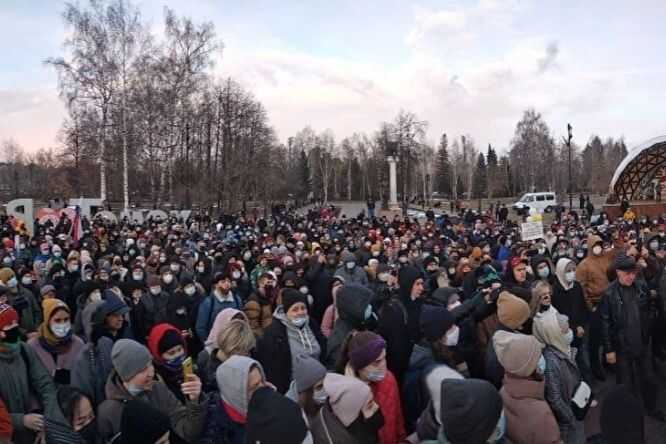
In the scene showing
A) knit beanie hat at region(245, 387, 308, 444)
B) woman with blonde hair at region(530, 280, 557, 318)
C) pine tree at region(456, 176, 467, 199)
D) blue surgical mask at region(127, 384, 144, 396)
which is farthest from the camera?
pine tree at region(456, 176, 467, 199)

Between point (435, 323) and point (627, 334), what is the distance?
2.86 meters

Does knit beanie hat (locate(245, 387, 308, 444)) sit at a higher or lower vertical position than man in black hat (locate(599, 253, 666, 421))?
higher

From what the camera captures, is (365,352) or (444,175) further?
(444,175)

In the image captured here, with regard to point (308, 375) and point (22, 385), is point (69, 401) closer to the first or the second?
point (22, 385)

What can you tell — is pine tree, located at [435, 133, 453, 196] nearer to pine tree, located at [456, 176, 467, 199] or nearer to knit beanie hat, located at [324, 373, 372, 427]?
pine tree, located at [456, 176, 467, 199]

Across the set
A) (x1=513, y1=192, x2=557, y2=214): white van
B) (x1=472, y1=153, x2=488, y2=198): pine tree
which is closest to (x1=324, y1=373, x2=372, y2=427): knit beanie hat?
(x1=513, y1=192, x2=557, y2=214): white van

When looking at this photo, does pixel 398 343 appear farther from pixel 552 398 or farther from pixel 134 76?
pixel 134 76

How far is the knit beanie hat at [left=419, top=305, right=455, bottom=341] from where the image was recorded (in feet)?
12.7

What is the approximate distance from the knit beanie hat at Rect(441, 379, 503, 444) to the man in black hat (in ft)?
11.9

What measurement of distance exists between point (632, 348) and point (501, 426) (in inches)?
139

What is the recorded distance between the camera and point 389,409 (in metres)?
3.37

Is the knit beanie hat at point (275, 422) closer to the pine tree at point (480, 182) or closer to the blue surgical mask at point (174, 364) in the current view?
the blue surgical mask at point (174, 364)

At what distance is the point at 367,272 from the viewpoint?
9.23 m

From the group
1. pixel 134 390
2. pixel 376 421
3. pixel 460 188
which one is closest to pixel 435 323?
pixel 376 421
